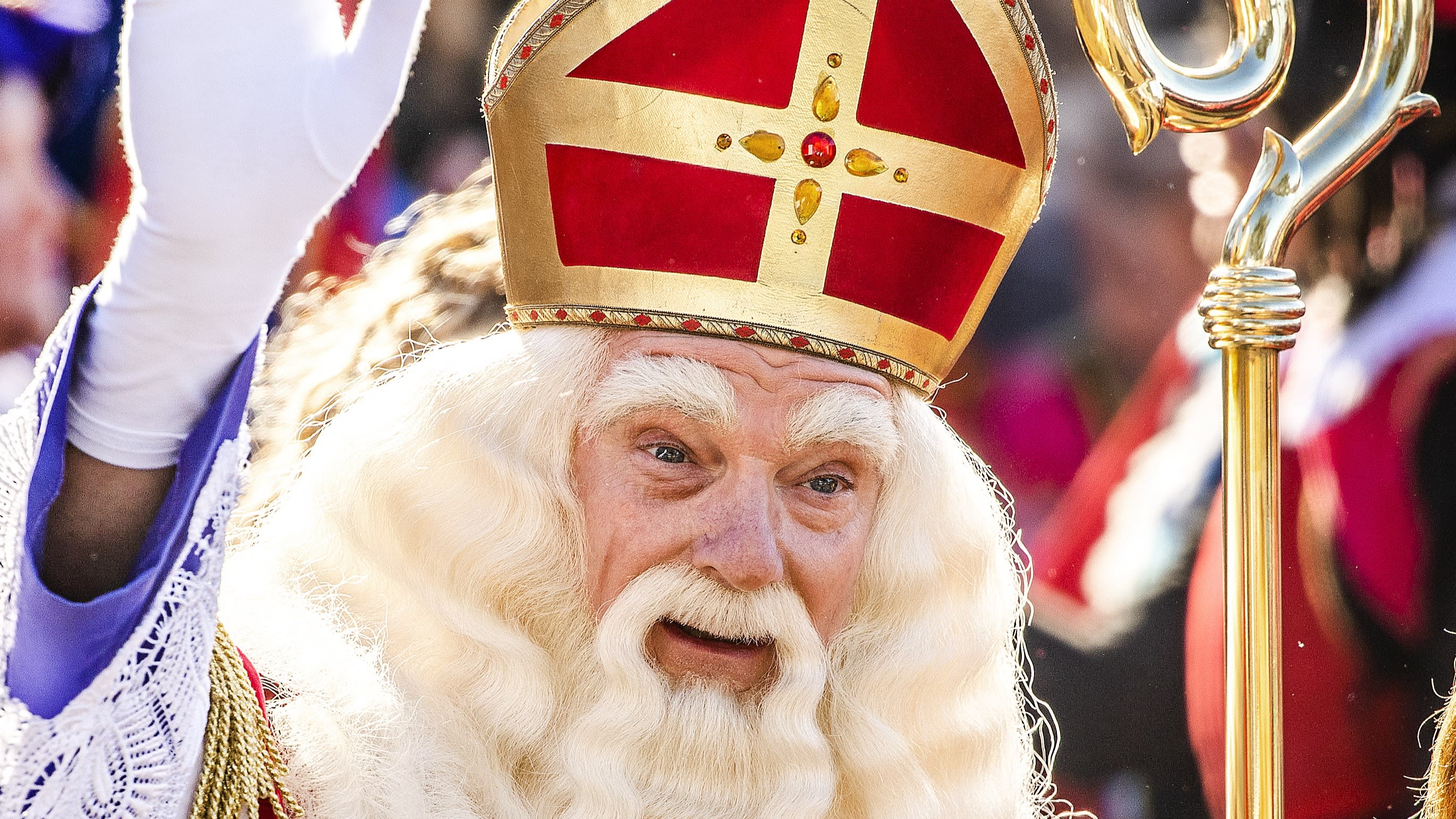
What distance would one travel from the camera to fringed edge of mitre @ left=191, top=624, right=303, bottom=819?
5.81 feet

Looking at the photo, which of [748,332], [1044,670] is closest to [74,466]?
[748,332]

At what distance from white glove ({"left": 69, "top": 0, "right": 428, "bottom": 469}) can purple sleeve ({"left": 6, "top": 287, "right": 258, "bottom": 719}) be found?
31 millimetres

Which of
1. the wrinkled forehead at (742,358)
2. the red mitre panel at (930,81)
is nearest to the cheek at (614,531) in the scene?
the wrinkled forehead at (742,358)

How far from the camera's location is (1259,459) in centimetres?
209

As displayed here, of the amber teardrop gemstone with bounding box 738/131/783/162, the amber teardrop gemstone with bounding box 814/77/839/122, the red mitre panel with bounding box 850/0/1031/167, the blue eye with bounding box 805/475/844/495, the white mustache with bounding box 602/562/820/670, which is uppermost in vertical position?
the red mitre panel with bounding box 850/0/1031/167

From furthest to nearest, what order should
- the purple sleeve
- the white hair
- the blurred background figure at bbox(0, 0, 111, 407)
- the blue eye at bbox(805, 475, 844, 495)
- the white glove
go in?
the blurred background figure at bbox(0, 0, 111, 407) < the blue eye at bbox(805, 475, 844, 495) < the white hair < the purple sleeve < the white glove

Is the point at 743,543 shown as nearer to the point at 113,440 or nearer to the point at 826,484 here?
the point at 826,484

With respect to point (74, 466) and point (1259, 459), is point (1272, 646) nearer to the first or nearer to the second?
point (1259, 459)

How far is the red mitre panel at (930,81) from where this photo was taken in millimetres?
2330

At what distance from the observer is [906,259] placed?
2449mm

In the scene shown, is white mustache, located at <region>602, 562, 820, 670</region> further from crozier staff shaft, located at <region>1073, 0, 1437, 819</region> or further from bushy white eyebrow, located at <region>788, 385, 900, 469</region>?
crozier staff shaft, located at <region>1073, 0, 1437, 819</region>

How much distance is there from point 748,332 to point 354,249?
2.50 meters

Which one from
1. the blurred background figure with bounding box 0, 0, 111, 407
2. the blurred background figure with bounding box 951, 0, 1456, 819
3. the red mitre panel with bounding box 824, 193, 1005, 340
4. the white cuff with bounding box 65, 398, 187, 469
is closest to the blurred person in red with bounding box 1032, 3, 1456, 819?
the blurred background figure with bounding box 951, 0, 1456, 819

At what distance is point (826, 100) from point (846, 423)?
0.49m
